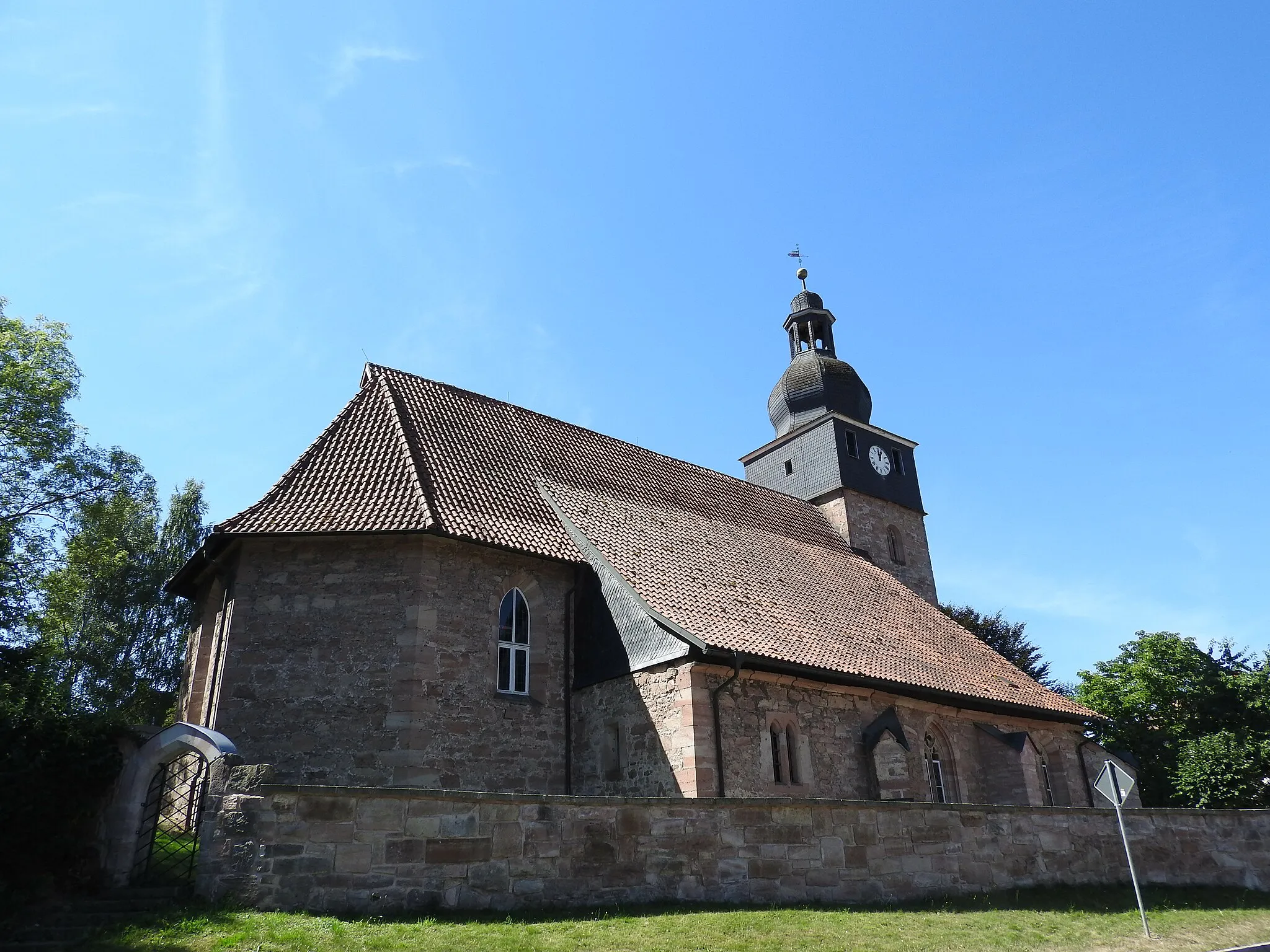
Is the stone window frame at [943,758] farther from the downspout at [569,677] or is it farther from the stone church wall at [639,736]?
the downspout at [569,677]

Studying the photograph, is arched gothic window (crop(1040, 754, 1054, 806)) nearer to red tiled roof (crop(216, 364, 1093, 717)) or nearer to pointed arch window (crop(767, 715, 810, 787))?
red tiled roof (crop(216, 364, 1093, 717))

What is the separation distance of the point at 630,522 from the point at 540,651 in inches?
151

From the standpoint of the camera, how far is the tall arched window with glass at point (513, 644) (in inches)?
592

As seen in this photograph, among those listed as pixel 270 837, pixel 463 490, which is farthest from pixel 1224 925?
pixel 463 490

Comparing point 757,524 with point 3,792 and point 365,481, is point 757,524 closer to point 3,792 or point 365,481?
point 365,481

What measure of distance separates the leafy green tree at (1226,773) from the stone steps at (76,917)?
21.0 metres

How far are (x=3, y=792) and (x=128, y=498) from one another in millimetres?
22084

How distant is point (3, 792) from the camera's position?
808 centimetres

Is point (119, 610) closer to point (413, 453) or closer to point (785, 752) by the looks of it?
point (413, 453)

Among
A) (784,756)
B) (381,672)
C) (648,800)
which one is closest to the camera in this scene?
(648,800)

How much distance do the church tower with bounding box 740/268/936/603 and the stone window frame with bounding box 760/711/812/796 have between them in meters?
11.8

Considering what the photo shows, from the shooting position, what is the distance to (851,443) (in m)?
27.8

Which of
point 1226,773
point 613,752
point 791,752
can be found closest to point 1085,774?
point 1226,773

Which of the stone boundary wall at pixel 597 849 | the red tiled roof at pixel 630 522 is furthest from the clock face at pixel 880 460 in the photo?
the stone boundary wall at pixel 597 849
